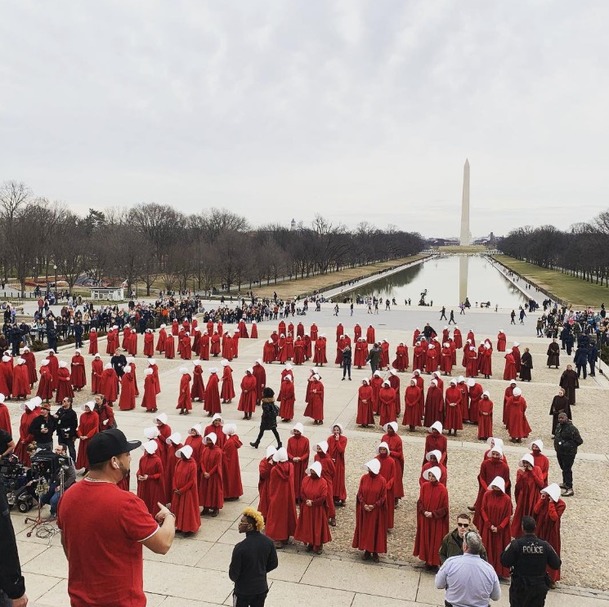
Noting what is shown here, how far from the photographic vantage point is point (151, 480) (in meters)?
9.14

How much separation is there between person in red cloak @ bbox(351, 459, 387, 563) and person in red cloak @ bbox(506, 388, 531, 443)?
755 cm

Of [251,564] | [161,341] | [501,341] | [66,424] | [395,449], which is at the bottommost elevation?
[501,341]

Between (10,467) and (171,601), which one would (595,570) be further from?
(10,467)

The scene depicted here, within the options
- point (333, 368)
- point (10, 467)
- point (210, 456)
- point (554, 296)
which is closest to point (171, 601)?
point (210, 456)

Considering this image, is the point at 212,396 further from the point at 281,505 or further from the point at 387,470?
the point at 387,470

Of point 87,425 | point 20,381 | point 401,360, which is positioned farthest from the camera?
point 401,360

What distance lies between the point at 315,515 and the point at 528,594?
319 centimetres

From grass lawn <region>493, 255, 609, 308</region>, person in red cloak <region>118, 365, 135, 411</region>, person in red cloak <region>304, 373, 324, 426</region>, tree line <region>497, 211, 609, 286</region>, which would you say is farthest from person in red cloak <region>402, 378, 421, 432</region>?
tree line <region>497, 211, 609, 286</region>

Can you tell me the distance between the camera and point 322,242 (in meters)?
107

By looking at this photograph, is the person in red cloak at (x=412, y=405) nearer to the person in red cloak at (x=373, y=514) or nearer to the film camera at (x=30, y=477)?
the person in red cloak at (x=373, y=514)

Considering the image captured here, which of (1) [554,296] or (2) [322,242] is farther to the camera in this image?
(2) [322,242]

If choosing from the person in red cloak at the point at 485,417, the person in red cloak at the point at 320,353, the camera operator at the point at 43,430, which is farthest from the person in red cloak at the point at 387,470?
the person in red cloak at the point at 320,353

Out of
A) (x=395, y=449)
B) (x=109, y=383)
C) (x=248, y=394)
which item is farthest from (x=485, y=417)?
(x=109, y=383)

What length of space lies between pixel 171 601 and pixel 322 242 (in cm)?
10134
